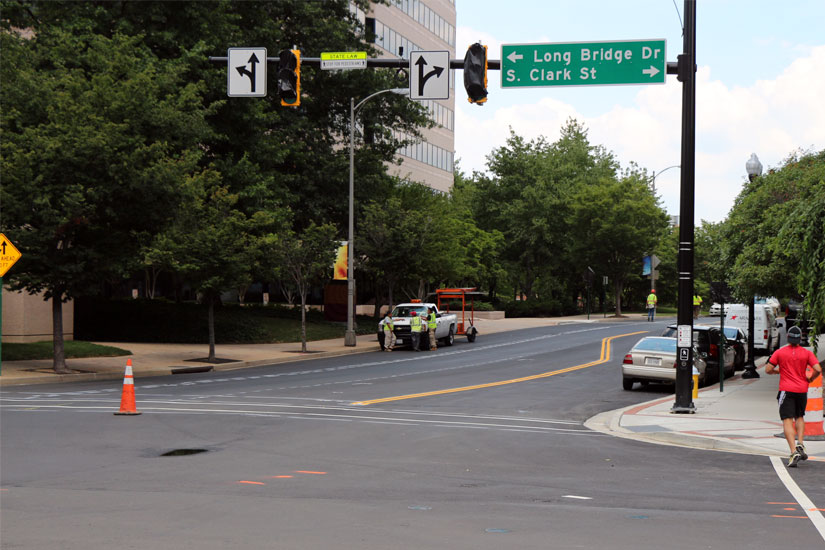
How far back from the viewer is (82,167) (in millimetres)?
24906

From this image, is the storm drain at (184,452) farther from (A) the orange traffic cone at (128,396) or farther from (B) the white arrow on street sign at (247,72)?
(B) the white arrow on street sign at (247,72)

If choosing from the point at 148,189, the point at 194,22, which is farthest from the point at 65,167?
the point at 194,22

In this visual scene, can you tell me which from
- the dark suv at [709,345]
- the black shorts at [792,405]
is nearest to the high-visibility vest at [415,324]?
the dark suv at [709,345]

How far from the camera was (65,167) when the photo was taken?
81.7 feet

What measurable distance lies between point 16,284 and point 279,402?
9.69 meters

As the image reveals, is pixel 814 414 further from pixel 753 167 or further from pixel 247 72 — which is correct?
pixel 753 167

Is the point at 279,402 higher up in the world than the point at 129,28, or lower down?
lower down

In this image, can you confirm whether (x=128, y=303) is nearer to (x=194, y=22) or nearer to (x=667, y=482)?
(x=194, y=22)

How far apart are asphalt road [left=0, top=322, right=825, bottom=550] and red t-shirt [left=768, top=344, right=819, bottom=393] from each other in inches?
42.1

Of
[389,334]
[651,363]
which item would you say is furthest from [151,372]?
[651,363]

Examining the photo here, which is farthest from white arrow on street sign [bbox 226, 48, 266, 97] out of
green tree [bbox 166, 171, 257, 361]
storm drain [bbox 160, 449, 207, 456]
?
green tree [bbox 166, 171, 257, 361]

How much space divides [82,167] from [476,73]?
42.4ft

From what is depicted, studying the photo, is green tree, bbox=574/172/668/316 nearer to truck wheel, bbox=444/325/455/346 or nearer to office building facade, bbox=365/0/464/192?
office building facade, bbox=365/0/464/192

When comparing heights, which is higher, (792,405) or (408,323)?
(408,323)
